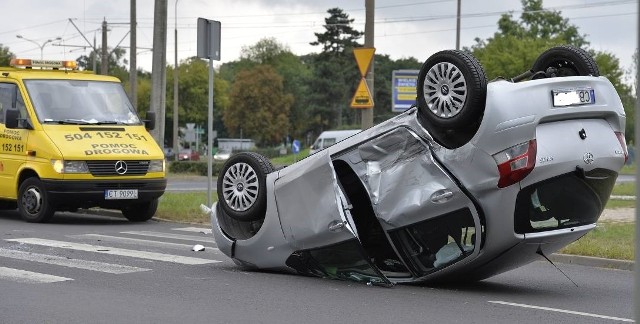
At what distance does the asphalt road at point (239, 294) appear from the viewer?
8094mm

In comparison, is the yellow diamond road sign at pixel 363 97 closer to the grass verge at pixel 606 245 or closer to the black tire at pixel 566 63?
the grass verge at pixel 606 245

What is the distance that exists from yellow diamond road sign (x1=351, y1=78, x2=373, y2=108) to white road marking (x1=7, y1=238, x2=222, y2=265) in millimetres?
6591

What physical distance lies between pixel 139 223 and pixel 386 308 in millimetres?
10013

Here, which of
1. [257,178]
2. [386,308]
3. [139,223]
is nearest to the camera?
[386,308]

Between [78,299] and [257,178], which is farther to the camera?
[257,178]

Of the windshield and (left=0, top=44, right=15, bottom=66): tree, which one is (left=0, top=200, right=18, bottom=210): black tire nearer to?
the windshield

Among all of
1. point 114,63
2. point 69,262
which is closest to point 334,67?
point 114,63

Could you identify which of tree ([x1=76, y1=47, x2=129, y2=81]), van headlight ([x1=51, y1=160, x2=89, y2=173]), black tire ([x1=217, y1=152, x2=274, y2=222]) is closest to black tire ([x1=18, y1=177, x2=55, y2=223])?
van headlight ([x1=51, y1=160, x2=89, y2=173])

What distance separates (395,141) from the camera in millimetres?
9469

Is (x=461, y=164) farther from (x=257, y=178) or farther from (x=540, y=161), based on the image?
(x=257, y=178)

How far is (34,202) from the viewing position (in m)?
16.9

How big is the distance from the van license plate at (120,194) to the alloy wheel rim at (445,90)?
28.8 feet

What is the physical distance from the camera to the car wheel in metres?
8.71

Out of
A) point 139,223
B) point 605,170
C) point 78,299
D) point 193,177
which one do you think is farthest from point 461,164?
point 193,177
